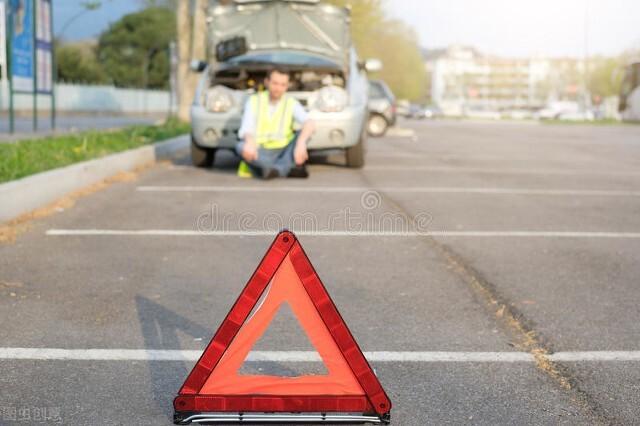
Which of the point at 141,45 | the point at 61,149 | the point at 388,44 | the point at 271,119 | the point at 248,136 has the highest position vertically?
the point at 388,44

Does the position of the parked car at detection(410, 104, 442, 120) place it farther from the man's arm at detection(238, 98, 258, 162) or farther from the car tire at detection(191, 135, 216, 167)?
the man's arm at detection(238, 98, 258, 162)

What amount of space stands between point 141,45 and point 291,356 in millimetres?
92078

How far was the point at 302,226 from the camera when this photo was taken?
311 inches

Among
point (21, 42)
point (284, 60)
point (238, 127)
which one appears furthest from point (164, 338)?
point (21, 42)

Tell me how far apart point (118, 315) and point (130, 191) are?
5.73 metres

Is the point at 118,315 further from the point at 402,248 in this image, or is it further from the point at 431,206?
the point at 431,206

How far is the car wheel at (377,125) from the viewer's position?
27.4 meters

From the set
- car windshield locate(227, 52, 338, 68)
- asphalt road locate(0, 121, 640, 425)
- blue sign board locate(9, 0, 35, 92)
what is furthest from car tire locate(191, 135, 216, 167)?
blue sign board locate(9, 0, 35, 92)

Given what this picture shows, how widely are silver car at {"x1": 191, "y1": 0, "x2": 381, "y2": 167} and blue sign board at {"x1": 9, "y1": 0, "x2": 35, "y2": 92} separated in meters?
4.04

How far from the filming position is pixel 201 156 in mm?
13430

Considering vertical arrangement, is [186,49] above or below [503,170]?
above

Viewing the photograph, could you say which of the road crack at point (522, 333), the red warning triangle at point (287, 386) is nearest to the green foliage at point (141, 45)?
the road crack at point (522, 333)

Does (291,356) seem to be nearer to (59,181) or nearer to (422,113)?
(59,181)

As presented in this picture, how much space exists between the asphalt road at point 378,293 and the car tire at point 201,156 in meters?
2.51
